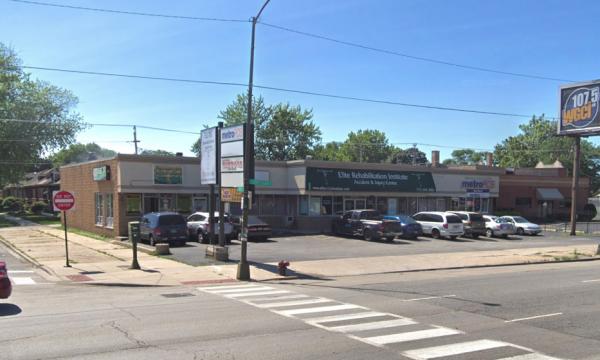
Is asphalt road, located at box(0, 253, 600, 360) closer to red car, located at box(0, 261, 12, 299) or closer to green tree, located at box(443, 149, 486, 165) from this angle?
red car, located at box(0, 261, 12, 299)

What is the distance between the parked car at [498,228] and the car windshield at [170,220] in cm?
2181

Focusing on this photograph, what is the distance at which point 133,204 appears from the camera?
3216 centimetres

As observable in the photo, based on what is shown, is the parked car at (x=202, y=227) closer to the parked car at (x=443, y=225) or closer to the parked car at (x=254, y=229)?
the parked car at (x=254, y=229)

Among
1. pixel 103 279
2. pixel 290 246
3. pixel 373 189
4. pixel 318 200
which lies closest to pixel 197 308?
pixel 103 279

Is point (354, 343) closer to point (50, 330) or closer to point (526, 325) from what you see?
point (526, 325)

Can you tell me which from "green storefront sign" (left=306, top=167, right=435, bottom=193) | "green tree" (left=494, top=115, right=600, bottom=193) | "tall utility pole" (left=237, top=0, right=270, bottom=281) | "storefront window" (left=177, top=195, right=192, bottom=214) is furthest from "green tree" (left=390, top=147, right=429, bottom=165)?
"tall utility pole" (left=237, top=0, right=270, bottom=281)

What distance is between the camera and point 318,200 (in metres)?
37.8

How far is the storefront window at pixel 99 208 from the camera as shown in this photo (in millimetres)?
34875

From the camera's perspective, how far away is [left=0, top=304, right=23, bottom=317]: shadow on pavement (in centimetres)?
1081

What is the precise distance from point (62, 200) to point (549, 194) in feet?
172

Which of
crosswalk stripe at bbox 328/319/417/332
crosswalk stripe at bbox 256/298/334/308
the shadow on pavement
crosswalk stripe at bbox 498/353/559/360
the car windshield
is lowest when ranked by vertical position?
crosswalk stripe at bbox 256/298/334/308

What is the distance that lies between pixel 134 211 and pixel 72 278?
15.8m

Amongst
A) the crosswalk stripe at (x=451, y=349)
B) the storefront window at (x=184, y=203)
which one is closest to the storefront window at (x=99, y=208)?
the storefront window at (x=184, y=203)

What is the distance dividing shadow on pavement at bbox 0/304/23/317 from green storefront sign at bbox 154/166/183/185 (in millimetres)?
21122
